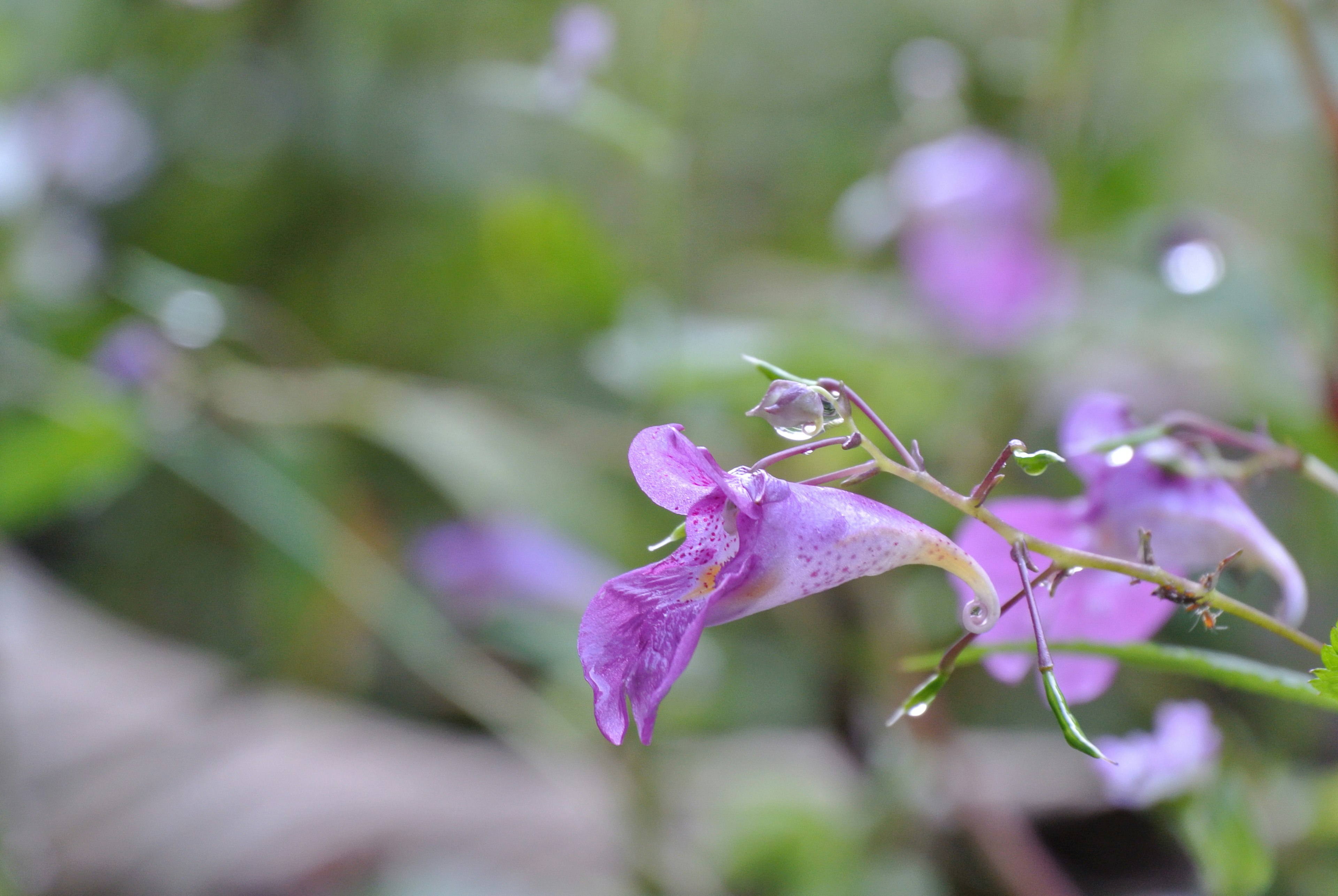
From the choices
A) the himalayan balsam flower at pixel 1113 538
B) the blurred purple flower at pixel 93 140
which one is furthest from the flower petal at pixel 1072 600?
the blurred purple flower at pixel 93 140

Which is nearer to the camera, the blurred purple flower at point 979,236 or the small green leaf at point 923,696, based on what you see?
the small green leaf at point 923,696

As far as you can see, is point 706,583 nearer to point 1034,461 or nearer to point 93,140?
point 1034,461

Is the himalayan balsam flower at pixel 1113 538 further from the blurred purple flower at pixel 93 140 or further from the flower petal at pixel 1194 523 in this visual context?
the blurred purple flower at pixel 93 140

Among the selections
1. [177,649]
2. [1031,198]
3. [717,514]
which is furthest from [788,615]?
[177,649]

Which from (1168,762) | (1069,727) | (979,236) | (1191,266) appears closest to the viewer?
(1069,727)

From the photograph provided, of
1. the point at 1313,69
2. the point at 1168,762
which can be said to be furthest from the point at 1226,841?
the point at 1313,69

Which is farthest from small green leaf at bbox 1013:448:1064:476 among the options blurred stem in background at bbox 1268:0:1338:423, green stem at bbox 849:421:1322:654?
blurred stem in background at bbox 1268:0:1338:423

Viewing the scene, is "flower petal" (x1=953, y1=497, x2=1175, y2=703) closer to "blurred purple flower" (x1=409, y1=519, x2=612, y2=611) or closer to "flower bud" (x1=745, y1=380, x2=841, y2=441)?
"flower bud" (x1=745, y1=380, x2=841, y2=441)
